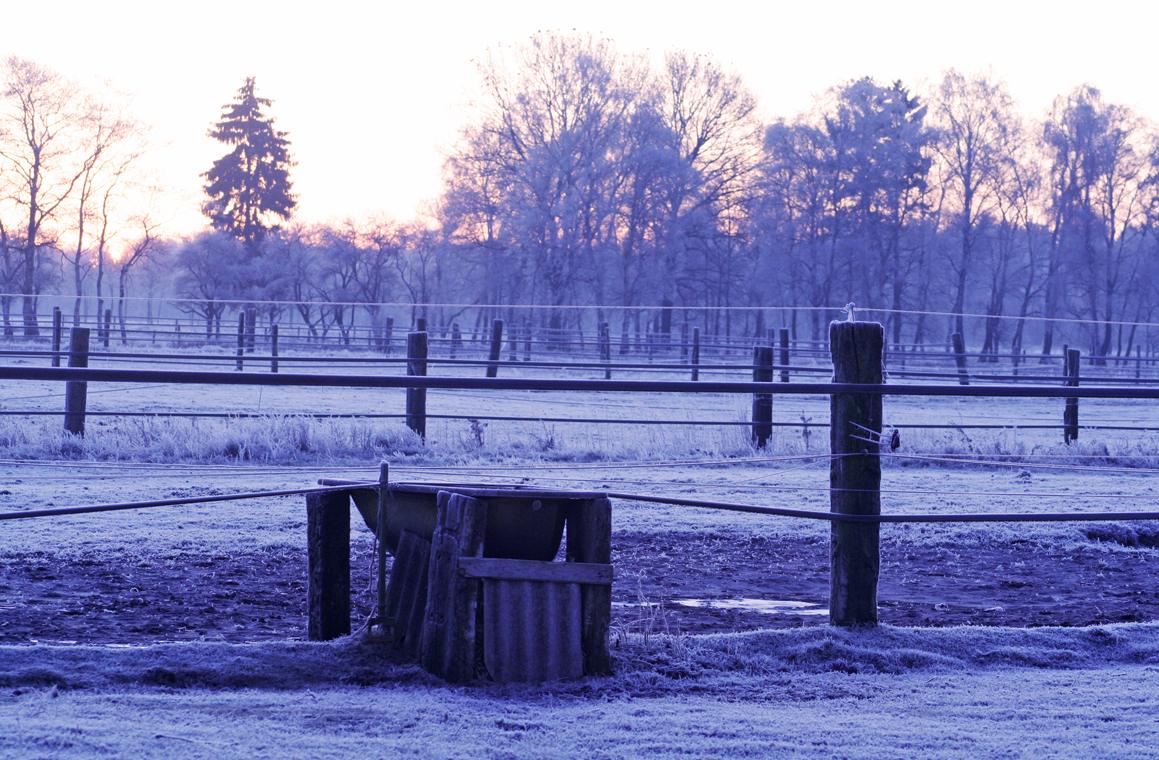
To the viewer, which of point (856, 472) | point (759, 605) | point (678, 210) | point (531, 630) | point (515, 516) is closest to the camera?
point (531, 630)

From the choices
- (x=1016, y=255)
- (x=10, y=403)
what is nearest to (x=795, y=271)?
(x=1016, y=255)

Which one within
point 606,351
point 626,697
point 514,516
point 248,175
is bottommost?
point 626,697

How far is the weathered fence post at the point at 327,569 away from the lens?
3480 millimetres

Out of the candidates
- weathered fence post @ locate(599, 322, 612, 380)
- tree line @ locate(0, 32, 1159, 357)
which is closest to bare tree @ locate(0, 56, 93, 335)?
tree line @ locate(0, 32, 1159, 357)

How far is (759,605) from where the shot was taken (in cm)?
453

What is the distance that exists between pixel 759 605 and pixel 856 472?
3.76ft

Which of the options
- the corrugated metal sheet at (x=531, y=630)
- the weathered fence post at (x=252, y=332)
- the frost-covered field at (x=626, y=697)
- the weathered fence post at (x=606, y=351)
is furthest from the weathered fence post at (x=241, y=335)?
the corrugated metal sheet at (x=531, y=630)

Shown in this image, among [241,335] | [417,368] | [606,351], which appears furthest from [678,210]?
[417,368]

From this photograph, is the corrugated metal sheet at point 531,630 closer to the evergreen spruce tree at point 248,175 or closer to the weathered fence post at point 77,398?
the weathered fence post at point 77,398

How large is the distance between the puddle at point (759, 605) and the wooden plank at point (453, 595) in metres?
1.39

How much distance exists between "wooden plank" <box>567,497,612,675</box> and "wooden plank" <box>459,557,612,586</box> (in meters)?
0.04

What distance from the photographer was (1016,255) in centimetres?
4781

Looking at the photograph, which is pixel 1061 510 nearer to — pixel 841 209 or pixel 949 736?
pixel 949 736

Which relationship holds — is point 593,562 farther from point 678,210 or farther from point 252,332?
point 678,210
